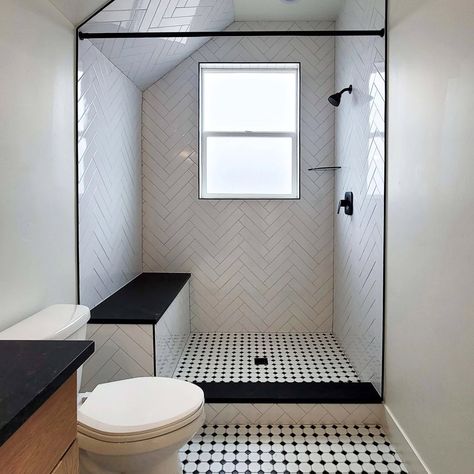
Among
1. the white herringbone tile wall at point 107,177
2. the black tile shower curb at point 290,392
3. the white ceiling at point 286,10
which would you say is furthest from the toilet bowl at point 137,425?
the white ceiling at point 286,10

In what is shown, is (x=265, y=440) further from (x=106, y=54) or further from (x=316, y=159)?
(x=106, y=54)

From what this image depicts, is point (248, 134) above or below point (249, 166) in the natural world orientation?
above

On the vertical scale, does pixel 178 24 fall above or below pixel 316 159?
above

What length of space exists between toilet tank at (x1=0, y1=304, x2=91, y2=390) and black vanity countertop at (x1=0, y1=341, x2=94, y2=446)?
371 millimetres

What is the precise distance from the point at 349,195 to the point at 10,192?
6.84ft

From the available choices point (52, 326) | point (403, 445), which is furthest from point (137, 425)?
point (403, 445)

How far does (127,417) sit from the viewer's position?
1420 millimetres

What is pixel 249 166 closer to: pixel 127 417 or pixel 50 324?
pixel 50 324

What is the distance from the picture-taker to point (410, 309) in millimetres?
1814

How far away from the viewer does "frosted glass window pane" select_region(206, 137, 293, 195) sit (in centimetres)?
343

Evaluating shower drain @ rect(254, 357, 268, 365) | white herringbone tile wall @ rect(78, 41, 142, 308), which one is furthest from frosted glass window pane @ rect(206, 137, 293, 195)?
shower drain @ rect(254, 357, 268, 365)

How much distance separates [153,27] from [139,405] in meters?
2.35

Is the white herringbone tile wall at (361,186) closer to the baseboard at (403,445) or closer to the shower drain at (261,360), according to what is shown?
the baseboard at (403,445)

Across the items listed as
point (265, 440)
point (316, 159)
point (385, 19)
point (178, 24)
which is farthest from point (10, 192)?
point (316, 159)
